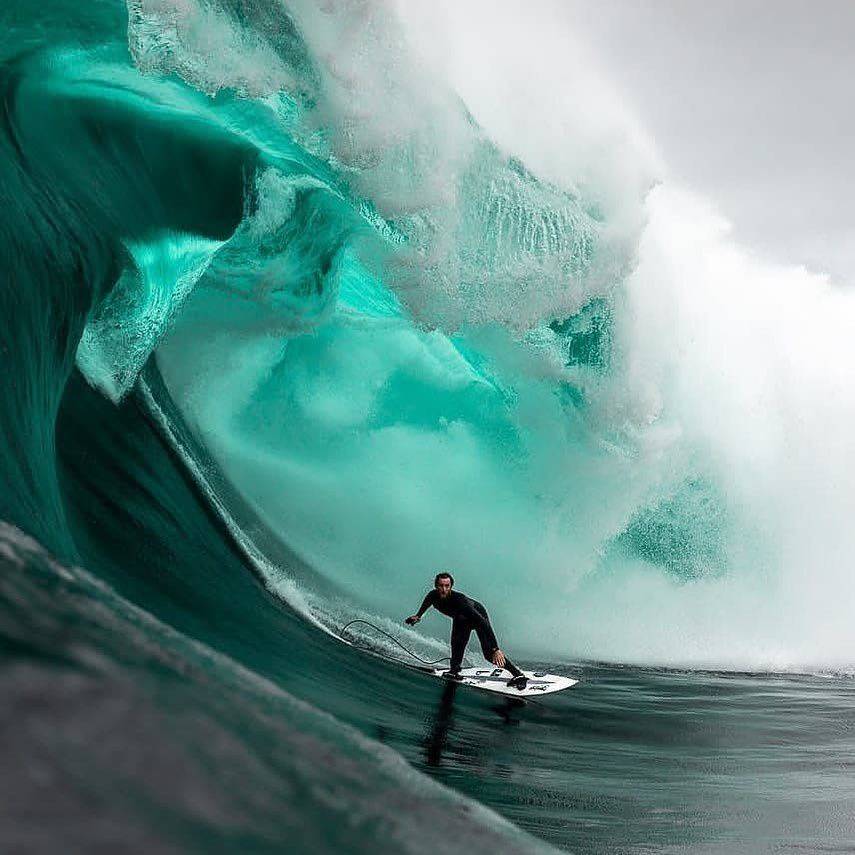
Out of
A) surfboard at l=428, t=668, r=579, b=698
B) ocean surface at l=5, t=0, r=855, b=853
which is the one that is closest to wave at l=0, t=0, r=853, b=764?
ocean surface at l=5, t=0, r=855, b=853

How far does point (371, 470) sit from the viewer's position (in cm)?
1168

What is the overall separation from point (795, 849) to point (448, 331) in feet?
20.0

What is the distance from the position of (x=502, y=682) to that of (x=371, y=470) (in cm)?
540

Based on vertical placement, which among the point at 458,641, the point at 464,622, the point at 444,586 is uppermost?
the point at 444,586

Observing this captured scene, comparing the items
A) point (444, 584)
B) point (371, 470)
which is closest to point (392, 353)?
point (371, 470)

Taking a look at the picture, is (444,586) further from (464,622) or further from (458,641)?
(458,641)

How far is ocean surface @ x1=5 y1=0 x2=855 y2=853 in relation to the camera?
1.15 m

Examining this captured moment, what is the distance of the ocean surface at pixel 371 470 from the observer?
1.15 m

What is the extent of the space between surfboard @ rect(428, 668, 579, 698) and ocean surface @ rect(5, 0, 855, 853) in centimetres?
21

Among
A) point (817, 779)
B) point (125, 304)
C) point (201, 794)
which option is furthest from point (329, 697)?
point (201, 794)

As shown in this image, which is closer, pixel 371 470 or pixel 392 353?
pixel 371 470

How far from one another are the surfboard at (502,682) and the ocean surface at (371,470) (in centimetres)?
21

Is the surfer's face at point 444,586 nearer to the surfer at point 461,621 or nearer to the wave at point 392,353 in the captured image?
the surfer at point 461,621

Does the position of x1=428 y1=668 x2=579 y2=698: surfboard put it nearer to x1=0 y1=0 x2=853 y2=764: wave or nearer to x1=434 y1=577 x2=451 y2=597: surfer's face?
x1=434 y1=577 x2=451 y2=597: surfer's face
